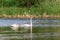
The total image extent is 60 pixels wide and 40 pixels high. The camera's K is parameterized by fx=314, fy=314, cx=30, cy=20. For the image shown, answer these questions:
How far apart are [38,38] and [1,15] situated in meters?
25.4

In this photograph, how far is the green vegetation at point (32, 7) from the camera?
152 feet

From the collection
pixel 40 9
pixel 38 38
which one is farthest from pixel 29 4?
pixel 38 38

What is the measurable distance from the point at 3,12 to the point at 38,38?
26.4 m

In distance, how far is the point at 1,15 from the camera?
1777 inches

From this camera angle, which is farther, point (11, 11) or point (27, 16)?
point (11, 11)

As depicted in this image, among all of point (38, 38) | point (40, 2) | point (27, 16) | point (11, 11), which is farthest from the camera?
point (40, 2)

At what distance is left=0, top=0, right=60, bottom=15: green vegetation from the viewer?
46.2 m

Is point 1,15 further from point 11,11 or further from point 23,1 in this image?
point 23,1

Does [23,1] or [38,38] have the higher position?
[23,1]

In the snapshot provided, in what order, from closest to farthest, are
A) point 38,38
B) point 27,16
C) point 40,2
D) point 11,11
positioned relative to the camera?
1. point 38,38
2. point 27,16
3. point 11,11
4. point 40,2

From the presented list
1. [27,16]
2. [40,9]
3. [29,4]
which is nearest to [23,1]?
[29,4]

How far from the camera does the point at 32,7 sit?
51.7 m

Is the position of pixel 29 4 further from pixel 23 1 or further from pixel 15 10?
pixel 15 10

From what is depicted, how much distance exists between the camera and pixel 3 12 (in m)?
46.1
